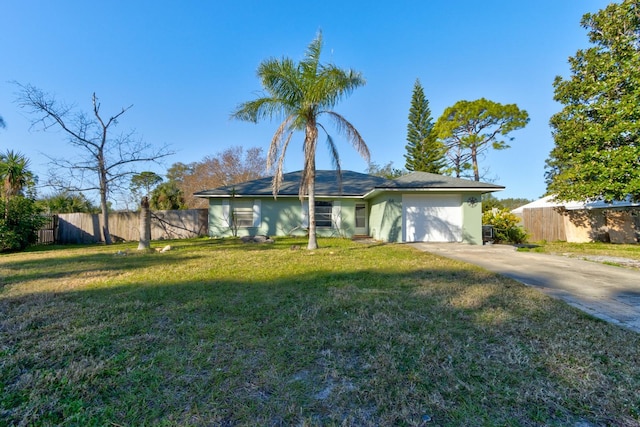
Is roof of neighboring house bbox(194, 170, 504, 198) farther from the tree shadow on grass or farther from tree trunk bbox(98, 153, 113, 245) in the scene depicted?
the tree shadow on grass

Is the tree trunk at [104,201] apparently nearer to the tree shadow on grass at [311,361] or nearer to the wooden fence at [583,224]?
the tree shadow on grass at [311,361]

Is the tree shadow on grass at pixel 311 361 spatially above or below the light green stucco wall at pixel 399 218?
below

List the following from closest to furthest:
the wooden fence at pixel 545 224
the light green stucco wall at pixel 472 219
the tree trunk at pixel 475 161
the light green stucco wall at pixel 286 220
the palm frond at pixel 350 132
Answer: the palm frond at pixel 350 132 < the light green stucco wall at pixel 472 219 < the light green stucco wall at pixel 286 220 < the wooden fence at pixel 545 224 < the tree trunk at pixel 475 161

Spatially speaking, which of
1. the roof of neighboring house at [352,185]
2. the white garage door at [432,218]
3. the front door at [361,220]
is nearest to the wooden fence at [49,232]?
the roof of neighboring house at [352,185]

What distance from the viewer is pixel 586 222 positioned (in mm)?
13883

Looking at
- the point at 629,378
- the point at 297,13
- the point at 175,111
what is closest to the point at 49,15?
the point at 175,111

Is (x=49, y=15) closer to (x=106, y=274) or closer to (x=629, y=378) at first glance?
(x=106, y=274)

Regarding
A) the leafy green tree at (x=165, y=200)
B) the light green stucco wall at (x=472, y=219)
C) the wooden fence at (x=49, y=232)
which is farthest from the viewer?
the leafy green tree at (x=165, y=200)

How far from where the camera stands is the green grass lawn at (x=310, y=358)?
5.55 feet

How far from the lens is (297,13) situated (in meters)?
10.2

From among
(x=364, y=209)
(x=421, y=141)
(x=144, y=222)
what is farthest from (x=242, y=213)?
(x=421, y=141)

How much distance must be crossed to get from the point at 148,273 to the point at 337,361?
16.0 feet

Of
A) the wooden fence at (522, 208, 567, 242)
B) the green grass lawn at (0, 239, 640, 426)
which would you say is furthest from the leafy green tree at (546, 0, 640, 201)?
the green grass lawn at (0, 239, 640, 426)

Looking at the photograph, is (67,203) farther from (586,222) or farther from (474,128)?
(474,128)
